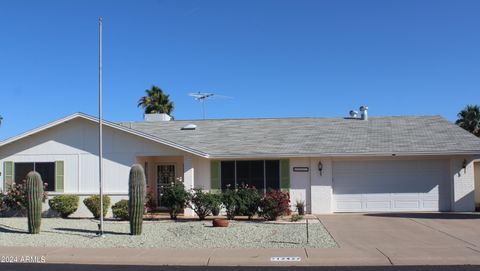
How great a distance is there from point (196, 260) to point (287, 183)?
11.0 m

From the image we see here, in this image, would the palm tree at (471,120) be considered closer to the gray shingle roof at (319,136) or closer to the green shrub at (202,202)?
the gray shingle roof at (319,136)

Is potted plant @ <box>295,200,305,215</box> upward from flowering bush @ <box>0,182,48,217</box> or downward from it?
downward

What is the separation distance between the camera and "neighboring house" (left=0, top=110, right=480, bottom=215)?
2192cm

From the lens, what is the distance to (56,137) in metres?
22.6

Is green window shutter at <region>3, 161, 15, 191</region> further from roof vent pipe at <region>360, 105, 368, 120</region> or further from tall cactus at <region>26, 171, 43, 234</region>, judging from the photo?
roof vent pipe at <region>360, 105, 368, 120</region>

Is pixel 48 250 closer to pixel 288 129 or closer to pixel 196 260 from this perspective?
pixel 196 260

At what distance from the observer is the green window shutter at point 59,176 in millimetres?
22297

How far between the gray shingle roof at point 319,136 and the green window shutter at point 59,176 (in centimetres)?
416

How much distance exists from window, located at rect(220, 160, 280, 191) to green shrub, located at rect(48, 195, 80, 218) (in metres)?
5.98

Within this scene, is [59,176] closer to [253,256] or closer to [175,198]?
[175,198]

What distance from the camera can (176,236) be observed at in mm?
15531

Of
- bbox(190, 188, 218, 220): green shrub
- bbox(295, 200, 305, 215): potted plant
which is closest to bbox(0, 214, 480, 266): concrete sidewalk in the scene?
bbox(190, 188, 218, 220): green shrub

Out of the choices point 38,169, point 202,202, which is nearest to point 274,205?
point 202,202

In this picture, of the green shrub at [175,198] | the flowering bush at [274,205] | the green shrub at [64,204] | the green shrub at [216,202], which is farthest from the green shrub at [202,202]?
the green shrub at [64,204]
